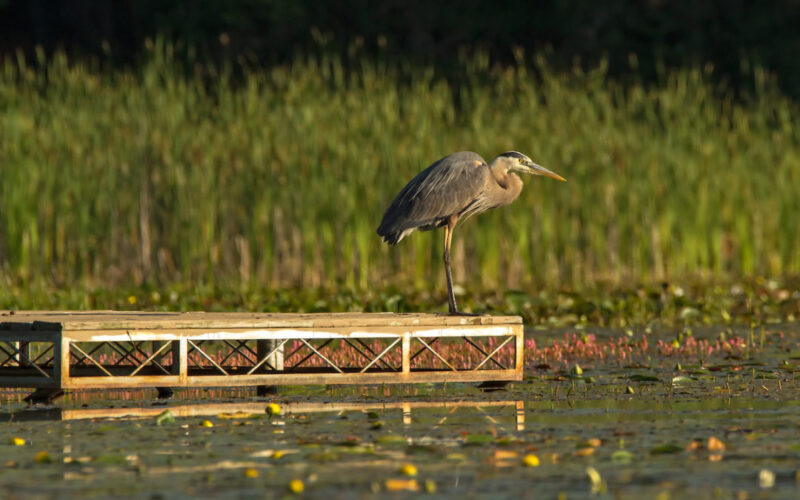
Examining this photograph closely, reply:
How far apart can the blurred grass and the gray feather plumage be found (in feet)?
16.1

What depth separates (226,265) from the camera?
1658cm

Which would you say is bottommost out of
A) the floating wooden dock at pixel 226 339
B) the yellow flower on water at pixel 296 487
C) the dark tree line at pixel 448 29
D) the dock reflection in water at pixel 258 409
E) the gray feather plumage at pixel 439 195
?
the yellow flower on water at pixel 296 487

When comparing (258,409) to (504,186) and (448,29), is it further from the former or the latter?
(448,29)

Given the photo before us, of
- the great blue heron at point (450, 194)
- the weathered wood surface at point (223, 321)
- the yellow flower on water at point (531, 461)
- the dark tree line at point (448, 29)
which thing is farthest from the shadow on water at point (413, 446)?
the dark tree line at point (448, 29)

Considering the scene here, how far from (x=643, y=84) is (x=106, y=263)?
1225 cm

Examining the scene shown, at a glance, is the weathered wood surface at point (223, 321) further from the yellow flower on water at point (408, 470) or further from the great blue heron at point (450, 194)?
the yellow flower on water at point (408, 470)

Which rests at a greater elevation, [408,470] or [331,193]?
[331,193]

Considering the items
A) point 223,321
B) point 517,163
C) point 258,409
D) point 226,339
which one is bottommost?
point 258,409

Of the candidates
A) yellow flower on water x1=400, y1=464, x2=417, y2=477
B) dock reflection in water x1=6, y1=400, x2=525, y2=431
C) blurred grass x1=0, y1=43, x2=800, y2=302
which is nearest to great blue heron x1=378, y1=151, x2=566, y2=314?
dock reflection in water x1=6, y1=400, x2=525, y2=431

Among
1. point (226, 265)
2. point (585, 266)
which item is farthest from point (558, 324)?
point (226, 265)

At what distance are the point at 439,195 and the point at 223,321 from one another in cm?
206

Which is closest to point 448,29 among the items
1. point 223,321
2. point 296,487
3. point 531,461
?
point 223,321

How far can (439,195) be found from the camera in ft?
36.2

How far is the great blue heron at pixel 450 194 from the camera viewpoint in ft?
36.2
